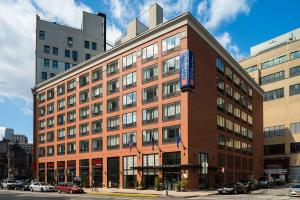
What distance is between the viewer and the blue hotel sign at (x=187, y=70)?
55.5 m

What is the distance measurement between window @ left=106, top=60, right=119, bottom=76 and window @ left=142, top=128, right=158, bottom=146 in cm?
1378

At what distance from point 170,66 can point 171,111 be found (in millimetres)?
6418

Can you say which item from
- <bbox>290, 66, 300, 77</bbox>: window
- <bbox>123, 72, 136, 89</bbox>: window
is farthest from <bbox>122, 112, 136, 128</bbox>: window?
<bbox>290, 66, 300, 77</bbox>: window

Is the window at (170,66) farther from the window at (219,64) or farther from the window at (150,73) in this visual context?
the window at (219,64)

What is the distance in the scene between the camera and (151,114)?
203 ft

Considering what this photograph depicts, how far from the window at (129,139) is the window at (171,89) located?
9252 mm

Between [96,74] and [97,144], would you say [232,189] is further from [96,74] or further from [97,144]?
[96,74]

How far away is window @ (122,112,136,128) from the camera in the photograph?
6512 cm

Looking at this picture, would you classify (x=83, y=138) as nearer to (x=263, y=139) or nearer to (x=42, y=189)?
(x=42, y=189)

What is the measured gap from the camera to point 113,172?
68.8 m

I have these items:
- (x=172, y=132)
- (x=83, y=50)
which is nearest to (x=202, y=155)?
(x=172, y=132)

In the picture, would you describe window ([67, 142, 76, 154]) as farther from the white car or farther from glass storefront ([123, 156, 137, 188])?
glass storefront ([123, 156, 137, 188])

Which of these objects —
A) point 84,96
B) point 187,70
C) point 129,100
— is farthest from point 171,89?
point 84,96

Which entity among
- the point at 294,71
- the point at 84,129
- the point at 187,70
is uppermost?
A: the point at 294,71
